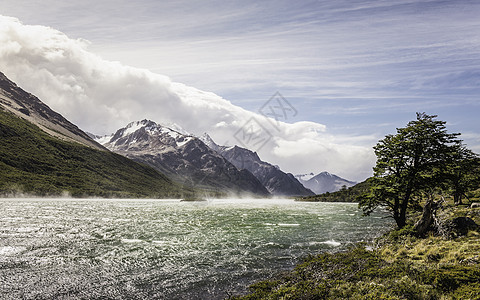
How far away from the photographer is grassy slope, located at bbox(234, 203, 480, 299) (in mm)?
16422

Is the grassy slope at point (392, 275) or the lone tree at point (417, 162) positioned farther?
the lone tree at point (417, 162)

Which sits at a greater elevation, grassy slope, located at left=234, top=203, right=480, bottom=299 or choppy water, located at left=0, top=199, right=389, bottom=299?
grassy slope, located at left=234, top=203, right=480, bottom=299

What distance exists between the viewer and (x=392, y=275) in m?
20.0

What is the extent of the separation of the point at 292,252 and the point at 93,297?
75.0 feet

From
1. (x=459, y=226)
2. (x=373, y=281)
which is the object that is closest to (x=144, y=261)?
(x=373, y=281)

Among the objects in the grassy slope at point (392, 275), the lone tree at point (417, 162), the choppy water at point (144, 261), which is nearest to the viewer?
the grassy slope at point (392, 275)

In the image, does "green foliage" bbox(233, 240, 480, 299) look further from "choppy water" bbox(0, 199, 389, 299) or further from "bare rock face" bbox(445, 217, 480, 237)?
"bare rock face" bbox(445, 217, 480, 237)

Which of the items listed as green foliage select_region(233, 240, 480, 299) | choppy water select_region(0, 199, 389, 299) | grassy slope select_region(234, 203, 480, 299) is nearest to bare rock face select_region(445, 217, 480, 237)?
grassy slope select_region(234, 203, 480, 299)

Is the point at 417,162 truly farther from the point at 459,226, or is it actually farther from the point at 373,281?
the point at 373,281

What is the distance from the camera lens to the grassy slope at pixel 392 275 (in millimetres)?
16422

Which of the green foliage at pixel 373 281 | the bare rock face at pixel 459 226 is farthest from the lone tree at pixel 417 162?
the green foliage at pixel 373 281

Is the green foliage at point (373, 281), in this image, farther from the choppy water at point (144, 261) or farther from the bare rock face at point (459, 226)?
the bare rock face at point (459, 226)

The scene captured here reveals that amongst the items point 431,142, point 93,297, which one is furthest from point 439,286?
point 431,142

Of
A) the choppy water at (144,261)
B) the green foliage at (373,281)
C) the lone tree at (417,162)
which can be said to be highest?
the lone tree at (417,162)
